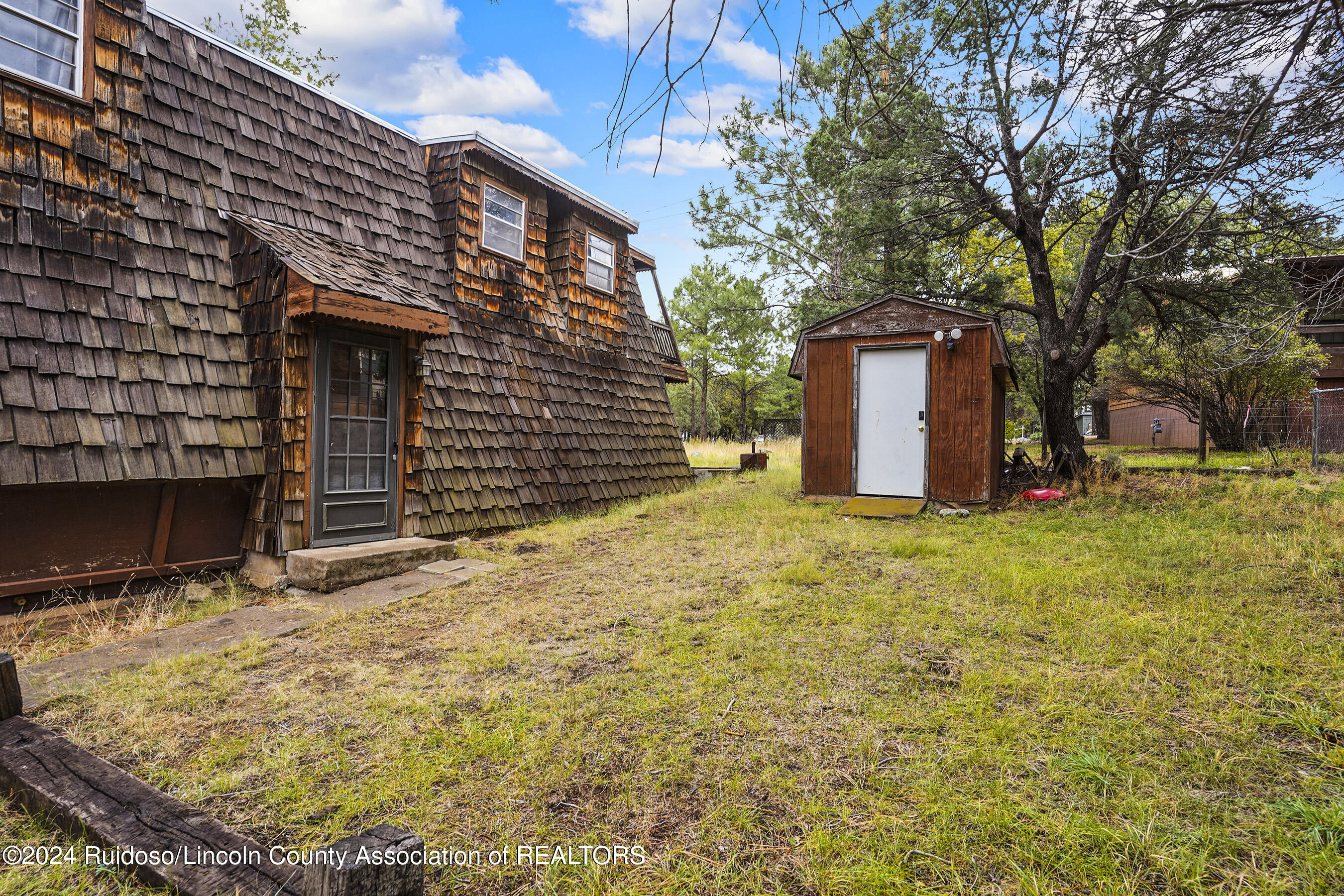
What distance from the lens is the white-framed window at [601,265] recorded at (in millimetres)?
8758

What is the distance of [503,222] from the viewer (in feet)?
24.5

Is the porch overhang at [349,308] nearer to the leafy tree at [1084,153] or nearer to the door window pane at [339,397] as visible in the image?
the door window pane at [339,397]

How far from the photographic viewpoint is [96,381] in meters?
3.98

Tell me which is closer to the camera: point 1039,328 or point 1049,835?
point 1049,835

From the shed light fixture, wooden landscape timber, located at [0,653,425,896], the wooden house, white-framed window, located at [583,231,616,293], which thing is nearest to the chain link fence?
the shed light fixture

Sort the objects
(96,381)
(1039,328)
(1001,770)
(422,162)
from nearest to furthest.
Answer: (1001,770)
(96,381)
(422,162)
(1039,328)

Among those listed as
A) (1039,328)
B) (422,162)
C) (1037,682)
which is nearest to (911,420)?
(1039,328)

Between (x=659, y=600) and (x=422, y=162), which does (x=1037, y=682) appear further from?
(x=422, y=162)

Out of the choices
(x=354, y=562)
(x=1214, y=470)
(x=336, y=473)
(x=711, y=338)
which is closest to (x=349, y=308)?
(x=336, y=473)

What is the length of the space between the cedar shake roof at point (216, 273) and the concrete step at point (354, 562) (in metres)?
0.57

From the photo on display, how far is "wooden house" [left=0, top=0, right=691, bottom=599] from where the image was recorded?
3891 millimetres

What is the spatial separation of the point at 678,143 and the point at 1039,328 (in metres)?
9.43

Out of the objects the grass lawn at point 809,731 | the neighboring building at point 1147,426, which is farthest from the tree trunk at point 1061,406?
the neighboring building at point 1147,426

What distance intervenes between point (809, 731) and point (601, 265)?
7.86 meters
